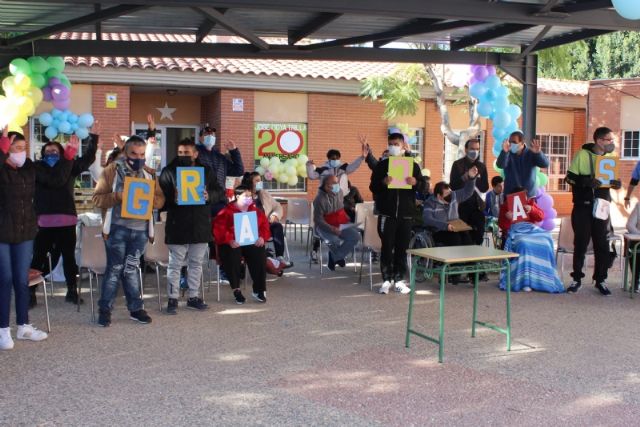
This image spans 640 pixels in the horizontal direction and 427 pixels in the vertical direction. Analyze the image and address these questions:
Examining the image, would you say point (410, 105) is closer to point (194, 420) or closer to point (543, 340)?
point (543, 340)

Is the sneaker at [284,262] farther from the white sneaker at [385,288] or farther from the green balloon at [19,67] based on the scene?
the green balloon at [19,67]

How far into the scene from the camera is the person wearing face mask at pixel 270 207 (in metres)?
9.41

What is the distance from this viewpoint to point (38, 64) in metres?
9.84

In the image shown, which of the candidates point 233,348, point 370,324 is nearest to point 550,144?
point 370,324

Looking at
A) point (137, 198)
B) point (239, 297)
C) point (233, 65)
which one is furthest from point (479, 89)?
point (233, 65)

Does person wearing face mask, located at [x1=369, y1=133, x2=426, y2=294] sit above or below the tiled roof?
below

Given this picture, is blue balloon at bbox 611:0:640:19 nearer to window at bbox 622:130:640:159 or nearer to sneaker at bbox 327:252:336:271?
sneaker at bbox 327:252:336:271

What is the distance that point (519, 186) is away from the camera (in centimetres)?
1039

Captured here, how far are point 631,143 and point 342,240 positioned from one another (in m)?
15.4

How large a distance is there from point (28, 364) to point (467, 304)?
4.99 meters

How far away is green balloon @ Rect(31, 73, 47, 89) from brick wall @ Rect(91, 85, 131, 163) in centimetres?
816

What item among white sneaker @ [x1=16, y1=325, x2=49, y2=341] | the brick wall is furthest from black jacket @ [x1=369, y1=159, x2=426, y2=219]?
the brick wall

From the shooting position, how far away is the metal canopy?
862cm

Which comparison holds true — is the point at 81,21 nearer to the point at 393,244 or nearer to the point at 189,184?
the point at 189,184
